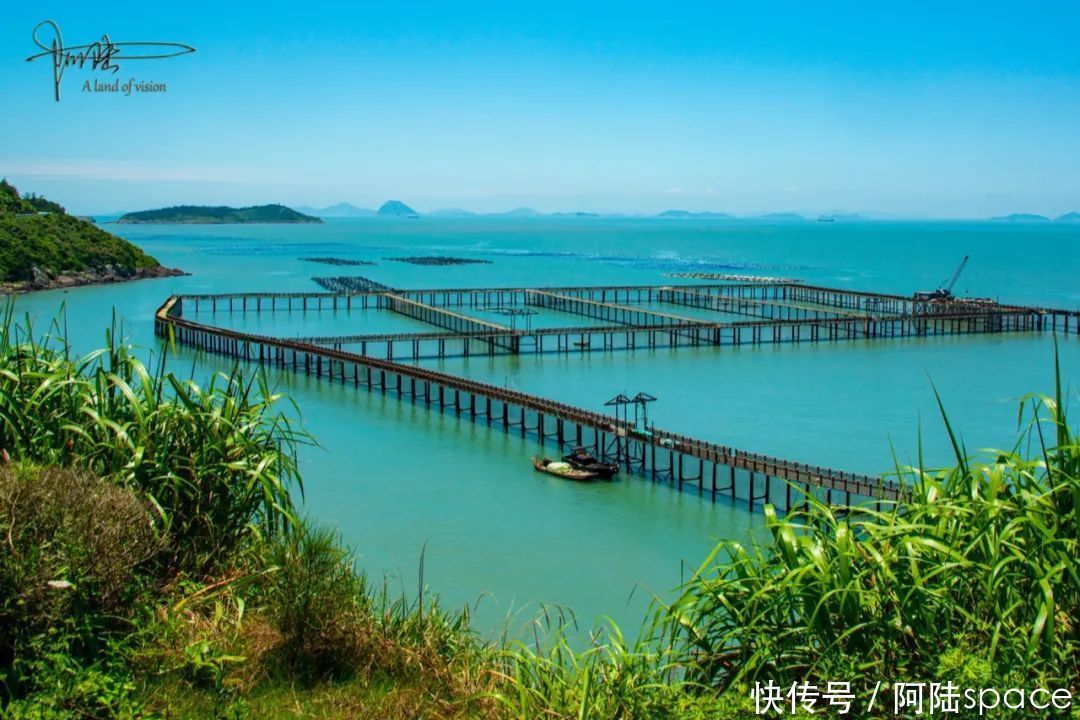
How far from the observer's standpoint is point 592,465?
25.6 meters

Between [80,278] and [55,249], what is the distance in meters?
2.87

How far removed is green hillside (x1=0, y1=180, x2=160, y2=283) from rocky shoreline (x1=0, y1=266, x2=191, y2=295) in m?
0.20

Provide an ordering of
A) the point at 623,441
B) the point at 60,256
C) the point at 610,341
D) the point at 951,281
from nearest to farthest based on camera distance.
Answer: the point at 623,441, the point at 610,341, the point at 60,256, the point at 951,281

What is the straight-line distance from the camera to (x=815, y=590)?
6.61 metres

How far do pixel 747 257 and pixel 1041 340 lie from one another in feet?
338

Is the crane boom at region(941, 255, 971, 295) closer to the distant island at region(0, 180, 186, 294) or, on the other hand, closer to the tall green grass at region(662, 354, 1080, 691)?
the distant island at region(0, 180, 186, 294)

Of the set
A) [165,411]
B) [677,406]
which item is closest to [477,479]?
[677,406]

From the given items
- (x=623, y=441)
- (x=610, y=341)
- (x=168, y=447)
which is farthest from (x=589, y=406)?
(x=168, y=447)

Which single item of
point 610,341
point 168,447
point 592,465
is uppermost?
point 168,447

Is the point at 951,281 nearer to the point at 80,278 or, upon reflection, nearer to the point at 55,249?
the point at 80,278

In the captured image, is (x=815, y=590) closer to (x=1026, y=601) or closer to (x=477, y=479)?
(x=1026, y=601)

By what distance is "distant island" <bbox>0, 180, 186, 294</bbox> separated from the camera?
72562 millimetres

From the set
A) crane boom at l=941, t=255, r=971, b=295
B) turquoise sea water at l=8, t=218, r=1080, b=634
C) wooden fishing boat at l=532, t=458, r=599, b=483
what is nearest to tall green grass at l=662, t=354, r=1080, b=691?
turquoise sea water at l=8, t=218, r=1080, b=634

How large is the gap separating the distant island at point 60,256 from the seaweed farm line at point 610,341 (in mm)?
14388
